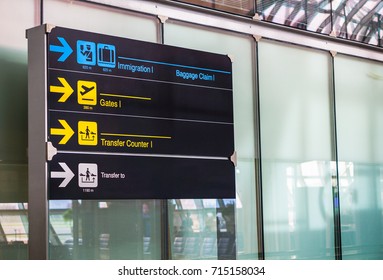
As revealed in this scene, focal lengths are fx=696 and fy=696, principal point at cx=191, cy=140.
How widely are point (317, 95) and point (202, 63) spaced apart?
8.26 feet

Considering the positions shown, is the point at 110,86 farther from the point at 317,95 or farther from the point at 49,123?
the point at 317,95

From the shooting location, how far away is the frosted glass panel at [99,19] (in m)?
7.00

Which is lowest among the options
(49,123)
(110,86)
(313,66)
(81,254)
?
(81,254)

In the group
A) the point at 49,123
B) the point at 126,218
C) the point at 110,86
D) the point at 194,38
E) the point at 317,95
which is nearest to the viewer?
the point at 49,123

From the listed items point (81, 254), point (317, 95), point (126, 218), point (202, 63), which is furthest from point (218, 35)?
point (81, 254)

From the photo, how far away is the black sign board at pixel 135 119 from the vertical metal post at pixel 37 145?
8 centimetres

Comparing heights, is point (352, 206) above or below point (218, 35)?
below

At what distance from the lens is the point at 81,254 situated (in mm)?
6820

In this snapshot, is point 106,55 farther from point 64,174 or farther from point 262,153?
point 262,153

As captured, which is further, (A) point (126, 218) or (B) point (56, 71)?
(A) point (126, 218)

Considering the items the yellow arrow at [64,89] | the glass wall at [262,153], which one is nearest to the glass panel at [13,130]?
the glass wall at [262,153]

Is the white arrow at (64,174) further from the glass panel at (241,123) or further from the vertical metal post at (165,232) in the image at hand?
the glass panel at (241,123)

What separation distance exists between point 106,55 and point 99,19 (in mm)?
911

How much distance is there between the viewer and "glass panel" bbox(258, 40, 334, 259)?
28.2 feet
